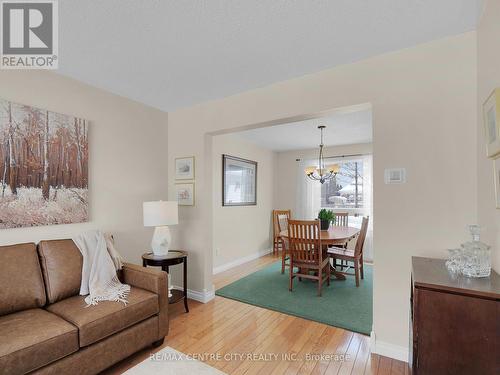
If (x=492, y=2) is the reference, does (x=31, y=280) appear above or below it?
below

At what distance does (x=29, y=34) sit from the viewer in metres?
1.81

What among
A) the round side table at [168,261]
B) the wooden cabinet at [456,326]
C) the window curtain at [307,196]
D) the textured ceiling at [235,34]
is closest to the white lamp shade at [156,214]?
the round side table at [168,261]

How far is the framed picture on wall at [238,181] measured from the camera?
4535 mm

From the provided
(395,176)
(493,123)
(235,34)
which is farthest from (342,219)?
(235,34)

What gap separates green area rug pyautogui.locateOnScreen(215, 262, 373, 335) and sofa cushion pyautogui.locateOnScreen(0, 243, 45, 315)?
196 cm

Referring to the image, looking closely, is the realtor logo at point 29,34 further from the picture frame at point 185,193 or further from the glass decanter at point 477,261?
the glass decanter at point 477,261

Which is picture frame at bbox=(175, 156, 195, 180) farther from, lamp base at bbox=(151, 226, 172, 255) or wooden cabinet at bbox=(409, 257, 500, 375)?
wooden cabinet at bbox=(409, 257, 500, 375)

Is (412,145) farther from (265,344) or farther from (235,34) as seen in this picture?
(265,344)

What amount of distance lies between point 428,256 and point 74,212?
3.07m

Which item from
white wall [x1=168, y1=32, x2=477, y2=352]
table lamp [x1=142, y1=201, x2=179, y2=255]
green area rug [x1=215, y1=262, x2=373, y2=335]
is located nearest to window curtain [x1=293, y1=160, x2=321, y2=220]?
green area rug [x1=215, y1=262, x2=373, y2=335]

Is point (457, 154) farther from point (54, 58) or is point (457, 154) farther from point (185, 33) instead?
point (54, 58)

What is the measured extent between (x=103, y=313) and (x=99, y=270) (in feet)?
1.60

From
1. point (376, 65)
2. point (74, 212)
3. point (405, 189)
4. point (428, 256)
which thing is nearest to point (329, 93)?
point (376, 65)

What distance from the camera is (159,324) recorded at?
2111mm
